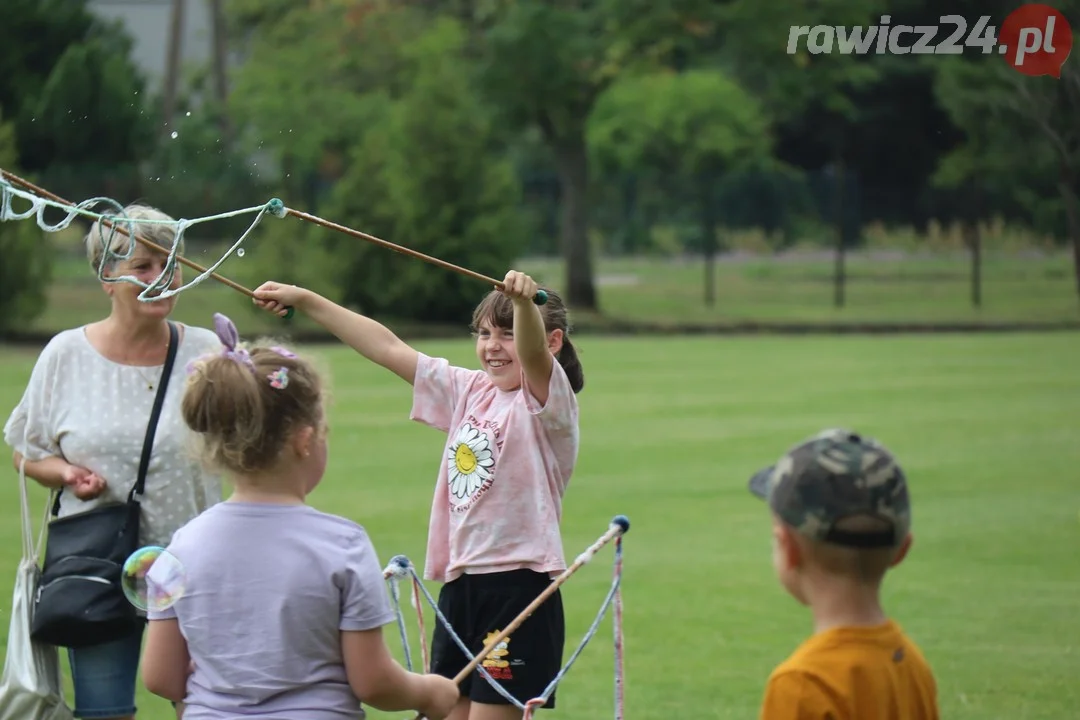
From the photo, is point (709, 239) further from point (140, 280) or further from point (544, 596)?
point (544, 596)

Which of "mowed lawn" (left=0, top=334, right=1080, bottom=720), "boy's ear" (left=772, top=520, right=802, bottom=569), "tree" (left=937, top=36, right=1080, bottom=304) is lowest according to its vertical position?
"mowed lawn" (left=0, top=334, right=1080, bottom=720)

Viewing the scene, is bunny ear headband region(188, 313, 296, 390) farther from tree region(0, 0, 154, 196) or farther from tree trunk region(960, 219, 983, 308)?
tree trunk region(960, 219, 983, 308)

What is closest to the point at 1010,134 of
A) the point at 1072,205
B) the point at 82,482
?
the point at 1072,205

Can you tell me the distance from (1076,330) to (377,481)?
21.1m

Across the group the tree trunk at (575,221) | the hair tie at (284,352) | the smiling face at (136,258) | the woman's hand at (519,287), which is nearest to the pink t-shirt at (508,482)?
the woman's hand at (519,287)

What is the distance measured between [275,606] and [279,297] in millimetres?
1427

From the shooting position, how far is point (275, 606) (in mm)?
3176

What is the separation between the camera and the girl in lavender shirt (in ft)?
10.4

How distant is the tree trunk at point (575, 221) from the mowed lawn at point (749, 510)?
10.3m

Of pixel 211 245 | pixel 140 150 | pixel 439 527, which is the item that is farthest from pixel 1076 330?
pixel 439 527

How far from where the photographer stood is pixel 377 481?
1265cm

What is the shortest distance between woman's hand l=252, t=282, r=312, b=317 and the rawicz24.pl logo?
917 inches

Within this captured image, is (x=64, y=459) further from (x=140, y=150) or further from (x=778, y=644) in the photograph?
(x=140, y=150)

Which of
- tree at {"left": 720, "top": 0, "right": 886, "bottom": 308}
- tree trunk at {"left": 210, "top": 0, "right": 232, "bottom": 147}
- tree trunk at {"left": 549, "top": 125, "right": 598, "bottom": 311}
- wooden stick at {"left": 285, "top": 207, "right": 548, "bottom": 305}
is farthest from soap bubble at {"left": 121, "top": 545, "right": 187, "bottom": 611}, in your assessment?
tree trunk at {"left": 210, "top": 0, "right": 232, "bottom": 147}
